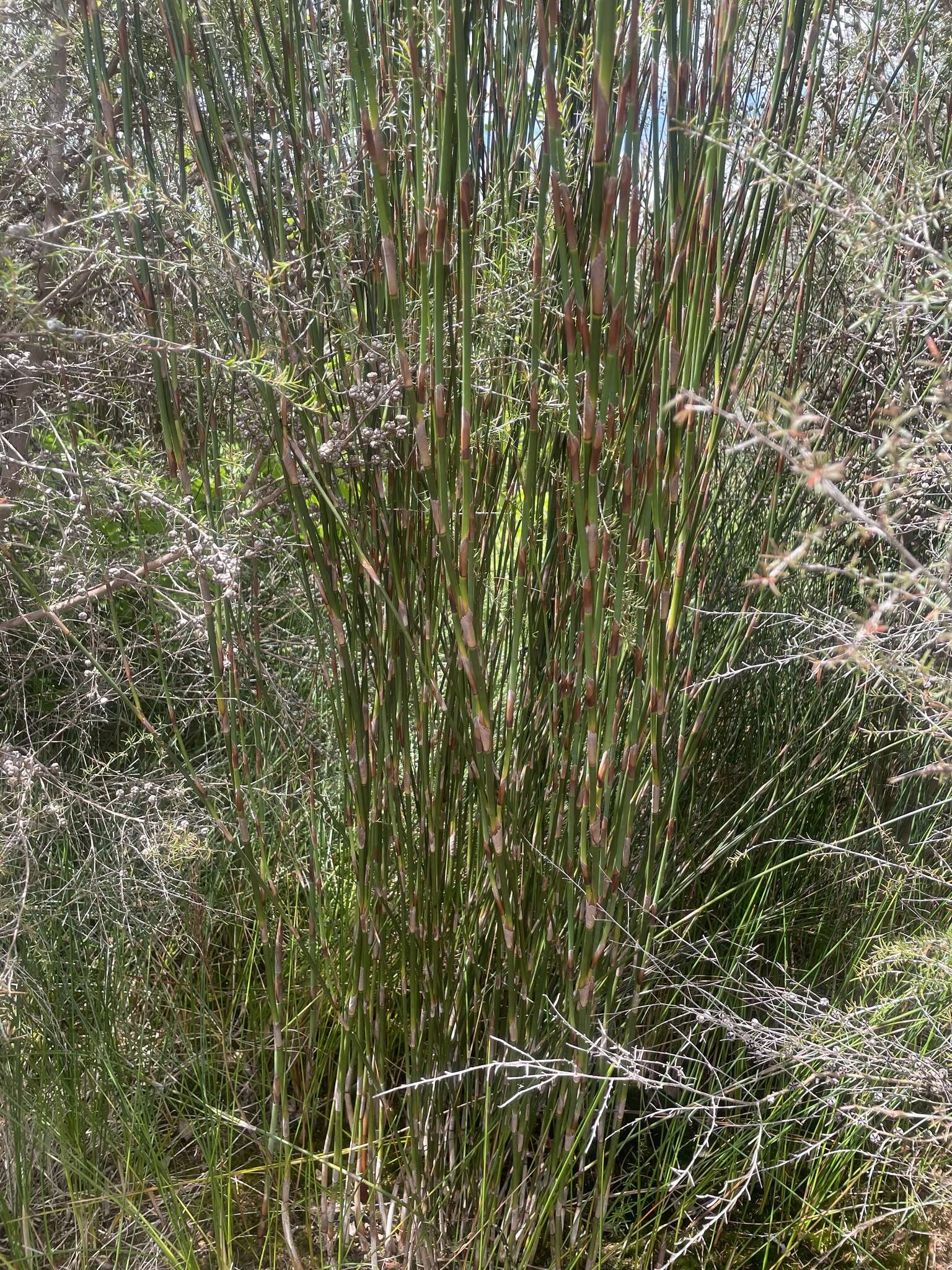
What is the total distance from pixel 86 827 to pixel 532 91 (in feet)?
3.96

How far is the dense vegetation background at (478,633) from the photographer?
883 millimetres

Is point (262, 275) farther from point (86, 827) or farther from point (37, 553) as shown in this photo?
point (86, 827)

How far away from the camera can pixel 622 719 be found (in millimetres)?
1024

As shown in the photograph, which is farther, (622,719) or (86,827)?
(86,827)

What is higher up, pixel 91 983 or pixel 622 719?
pixel 622 719

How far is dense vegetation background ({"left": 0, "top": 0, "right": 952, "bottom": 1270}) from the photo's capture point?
0.88 meters

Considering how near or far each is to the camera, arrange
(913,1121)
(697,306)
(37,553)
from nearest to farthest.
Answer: (697,306) < (913,1121) < (37,553)

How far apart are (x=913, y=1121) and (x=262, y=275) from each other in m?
1.27

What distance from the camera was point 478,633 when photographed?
911 mm

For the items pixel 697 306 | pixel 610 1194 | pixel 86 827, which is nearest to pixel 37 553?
pixel 86 827

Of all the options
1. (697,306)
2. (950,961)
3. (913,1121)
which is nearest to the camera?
(697,306)

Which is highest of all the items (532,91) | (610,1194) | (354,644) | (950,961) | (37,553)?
(532,91)

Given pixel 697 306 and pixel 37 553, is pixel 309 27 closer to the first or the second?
pixel 697 306

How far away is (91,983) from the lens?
4.52 feet
